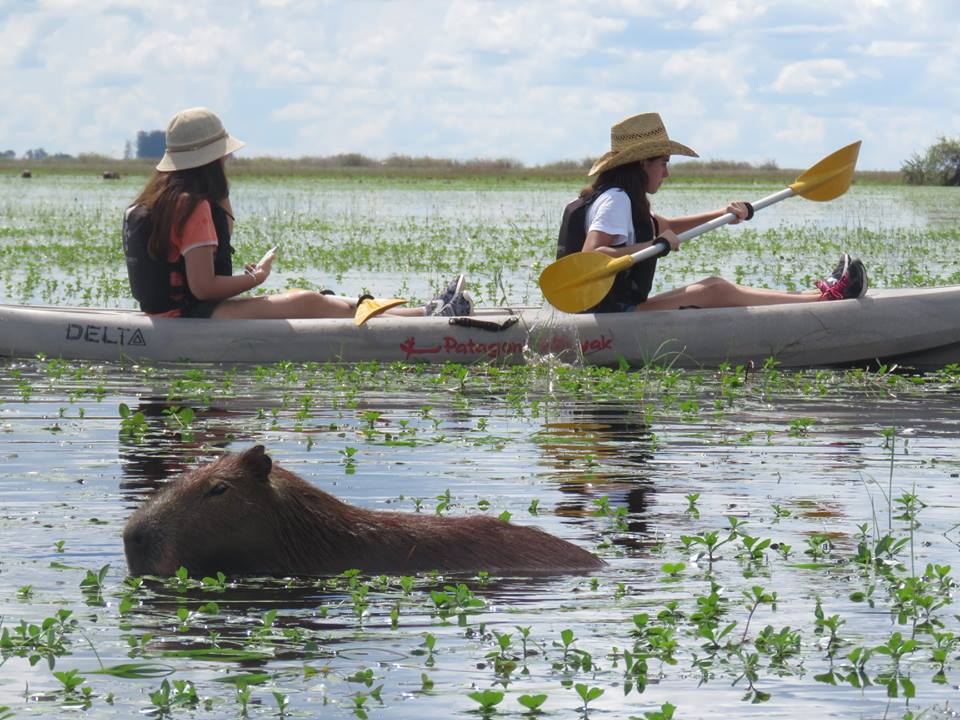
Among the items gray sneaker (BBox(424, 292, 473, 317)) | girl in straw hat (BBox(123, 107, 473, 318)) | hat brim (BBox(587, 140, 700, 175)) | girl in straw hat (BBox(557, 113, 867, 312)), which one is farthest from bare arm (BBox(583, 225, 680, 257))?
girl in straw hat (BBox(123, 107, 473, 318))

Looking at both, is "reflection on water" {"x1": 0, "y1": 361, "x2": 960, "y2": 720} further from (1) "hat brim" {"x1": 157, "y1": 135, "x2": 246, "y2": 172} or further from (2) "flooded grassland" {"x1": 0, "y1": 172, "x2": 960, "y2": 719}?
(1) "hat brim" {"x1": 157, "y1": 135, "x2": 246, "y2": 172}

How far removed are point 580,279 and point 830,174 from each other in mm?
3046

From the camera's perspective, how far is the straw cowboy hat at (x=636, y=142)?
10648 millimetres

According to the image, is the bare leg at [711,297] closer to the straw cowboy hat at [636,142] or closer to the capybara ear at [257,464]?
the straw cowboy hat at [636,142]

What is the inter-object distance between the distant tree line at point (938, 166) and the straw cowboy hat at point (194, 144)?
56.7 m

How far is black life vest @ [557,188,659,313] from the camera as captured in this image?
36.0 ft

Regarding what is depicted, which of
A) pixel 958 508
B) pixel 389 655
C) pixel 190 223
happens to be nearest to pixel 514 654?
pixel 389 655

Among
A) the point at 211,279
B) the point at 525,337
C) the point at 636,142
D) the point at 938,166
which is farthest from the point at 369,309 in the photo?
the point at 938,166

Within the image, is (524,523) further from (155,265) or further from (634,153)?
(155,265)

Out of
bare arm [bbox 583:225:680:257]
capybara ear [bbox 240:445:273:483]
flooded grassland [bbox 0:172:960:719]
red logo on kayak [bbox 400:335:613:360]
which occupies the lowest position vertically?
flooded grassland [bbox 0:172:960:719]

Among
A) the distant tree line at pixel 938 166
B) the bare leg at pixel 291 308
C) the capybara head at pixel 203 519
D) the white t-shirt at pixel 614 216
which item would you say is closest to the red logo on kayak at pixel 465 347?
the bare leg at pixel 291 308

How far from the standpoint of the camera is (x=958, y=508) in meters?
6.77

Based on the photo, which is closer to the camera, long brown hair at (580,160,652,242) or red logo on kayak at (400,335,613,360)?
long brown hair at (580,160,652,242)

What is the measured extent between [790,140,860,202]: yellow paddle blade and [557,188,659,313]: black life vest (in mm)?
2053
